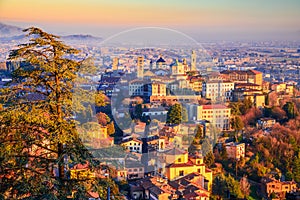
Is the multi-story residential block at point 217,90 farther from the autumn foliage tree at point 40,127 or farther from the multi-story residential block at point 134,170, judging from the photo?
the autumn foliage tree at point 40,127

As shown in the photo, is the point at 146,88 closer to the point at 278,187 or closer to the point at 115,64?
the point at 115,64

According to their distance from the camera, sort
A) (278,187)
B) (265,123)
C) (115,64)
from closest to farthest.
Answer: (278,187)
(115,64)
(265,123)

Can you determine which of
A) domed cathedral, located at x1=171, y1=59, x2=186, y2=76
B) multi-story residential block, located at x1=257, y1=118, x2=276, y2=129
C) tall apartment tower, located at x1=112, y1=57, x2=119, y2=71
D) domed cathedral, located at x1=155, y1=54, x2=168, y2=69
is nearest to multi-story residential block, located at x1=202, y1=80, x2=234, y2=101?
domed cathedral, located at x1=171, y1=59, x2=186, y2=76

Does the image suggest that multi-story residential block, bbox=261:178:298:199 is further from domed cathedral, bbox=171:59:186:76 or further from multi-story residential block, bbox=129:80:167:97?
domed cathedral, bbox=171:59:186:76

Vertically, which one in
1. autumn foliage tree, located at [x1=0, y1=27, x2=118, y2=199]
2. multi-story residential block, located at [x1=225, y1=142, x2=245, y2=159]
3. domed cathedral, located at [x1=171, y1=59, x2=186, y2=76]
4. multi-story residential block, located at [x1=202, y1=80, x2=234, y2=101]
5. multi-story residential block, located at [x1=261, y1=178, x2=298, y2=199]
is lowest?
multi-story residential block, located at [x1=261, y1=178, x2=298, y2=199]

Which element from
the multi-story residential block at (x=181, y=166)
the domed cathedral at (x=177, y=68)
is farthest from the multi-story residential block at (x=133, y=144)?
the domed cathedral at (x=177, y=68)

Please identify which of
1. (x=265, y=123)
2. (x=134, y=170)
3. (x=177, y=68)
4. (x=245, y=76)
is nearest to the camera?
(x=134, y=170)

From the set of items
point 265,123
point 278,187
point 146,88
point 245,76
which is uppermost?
point 146,88

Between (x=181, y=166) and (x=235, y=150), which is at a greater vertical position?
(x=181, y=166)

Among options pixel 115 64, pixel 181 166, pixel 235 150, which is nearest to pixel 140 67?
pixel 115 64
